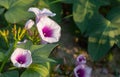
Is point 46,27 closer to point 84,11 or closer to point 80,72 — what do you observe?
point 80,72

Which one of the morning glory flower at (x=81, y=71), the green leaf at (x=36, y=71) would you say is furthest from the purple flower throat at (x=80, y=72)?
the green leaf at (x=36, y=71)

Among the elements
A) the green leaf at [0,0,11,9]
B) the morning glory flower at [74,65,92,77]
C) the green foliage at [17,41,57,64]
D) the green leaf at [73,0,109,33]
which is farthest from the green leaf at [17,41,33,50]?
the green leaf at [73,0,109,33]

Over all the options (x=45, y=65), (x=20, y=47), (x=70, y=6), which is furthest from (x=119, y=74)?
(x=20, y=47)

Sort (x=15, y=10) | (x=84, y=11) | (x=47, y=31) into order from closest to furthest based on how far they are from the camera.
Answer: (x=47, y=31)
(x=15, y=10)
(x=84, y=11)

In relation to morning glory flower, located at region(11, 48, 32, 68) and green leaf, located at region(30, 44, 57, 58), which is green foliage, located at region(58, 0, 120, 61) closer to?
green leaf, located at region(30, 44, 57, 58)

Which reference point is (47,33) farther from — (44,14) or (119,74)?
(119,74)

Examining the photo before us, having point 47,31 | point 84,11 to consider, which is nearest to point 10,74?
point 47,31
